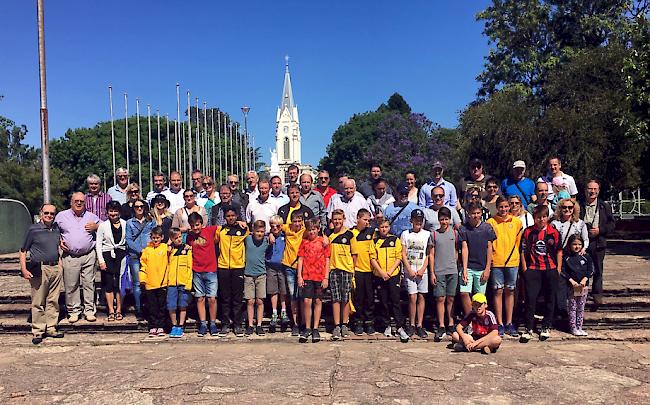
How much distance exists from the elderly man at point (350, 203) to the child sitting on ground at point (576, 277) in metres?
2.80

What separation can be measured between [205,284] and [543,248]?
463 cm

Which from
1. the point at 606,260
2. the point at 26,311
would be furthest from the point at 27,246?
the point at 606,260

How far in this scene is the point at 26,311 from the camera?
7922 mm

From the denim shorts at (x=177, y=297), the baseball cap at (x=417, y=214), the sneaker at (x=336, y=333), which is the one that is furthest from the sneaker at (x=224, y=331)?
the baseball cap at (x=417, y=214)

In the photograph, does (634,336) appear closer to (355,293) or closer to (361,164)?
(355,293)

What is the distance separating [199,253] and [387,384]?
10.8 ft

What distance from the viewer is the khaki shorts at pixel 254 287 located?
699 centimetres

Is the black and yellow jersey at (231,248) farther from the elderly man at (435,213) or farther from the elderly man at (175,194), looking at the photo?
the elderly man at (435,213)

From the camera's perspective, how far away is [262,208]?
764 centimetres

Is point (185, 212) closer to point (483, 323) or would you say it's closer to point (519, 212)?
point (483, 323)

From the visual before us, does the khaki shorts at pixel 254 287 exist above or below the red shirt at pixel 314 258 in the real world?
below

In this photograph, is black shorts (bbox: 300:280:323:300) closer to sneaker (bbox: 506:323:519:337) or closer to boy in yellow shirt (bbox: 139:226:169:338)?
boy in yellow shirt (bbox: 139:226:169:338)

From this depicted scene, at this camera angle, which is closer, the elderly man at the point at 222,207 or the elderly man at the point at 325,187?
the elderly man at the point at 222,207

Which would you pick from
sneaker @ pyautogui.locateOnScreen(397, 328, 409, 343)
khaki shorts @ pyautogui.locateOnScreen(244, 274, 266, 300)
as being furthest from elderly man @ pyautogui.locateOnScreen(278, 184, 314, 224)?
sneaker @ pyautogui.locateOnScreen(397, 328, 409, 343)
